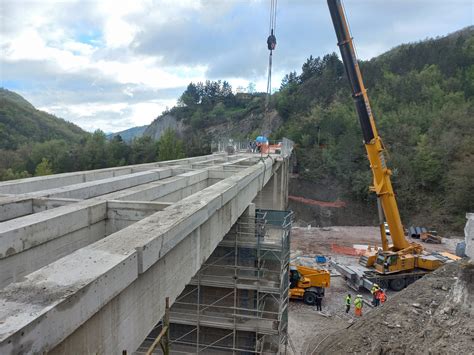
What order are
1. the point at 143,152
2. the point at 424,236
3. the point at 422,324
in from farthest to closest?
the point at 143,152 → the point at 424,236 → the point at 422,324

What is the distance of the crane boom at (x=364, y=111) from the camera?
56.7ft

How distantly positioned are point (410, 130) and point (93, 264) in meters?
51.4

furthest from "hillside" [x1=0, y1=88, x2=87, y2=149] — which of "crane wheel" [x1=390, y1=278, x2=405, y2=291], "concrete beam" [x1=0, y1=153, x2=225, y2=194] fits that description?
"crane wheel" [x1=390, y1=278, x2=405, y2=291]

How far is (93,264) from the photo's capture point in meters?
3.10

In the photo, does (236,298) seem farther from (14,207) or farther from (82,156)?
(82,156)

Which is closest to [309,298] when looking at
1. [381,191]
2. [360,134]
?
[381,191]

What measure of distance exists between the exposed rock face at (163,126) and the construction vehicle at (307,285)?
283ft

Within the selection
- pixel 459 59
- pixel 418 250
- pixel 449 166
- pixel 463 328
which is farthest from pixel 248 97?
pixel 463 328

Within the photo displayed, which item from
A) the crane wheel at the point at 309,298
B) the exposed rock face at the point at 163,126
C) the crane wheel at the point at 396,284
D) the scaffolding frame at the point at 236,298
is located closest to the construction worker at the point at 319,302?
the crane wheel at the point at 309,298

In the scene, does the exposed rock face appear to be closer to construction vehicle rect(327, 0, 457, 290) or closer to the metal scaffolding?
construction vehicle rect(327, 0, 457, 290)

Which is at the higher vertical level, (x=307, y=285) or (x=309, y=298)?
(x=307, y=285)

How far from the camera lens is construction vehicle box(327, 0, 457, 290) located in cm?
1738

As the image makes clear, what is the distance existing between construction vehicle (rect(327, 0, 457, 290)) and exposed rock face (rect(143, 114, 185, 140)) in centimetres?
8484

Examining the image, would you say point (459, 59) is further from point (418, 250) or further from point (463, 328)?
point (463, 328)
